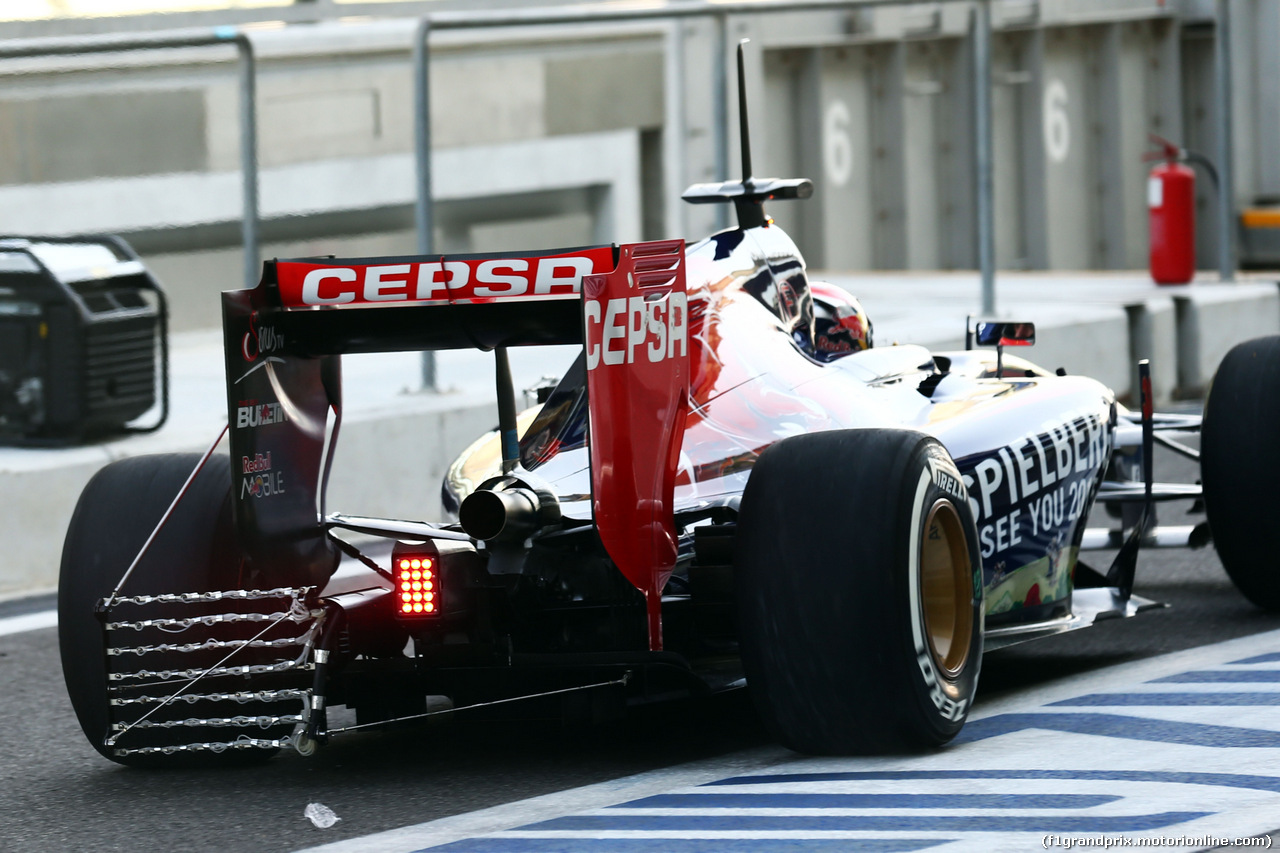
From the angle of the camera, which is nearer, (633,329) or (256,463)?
(633,329)

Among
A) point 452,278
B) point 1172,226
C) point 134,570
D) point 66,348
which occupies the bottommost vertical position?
point 134,570

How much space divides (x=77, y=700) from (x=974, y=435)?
239 centimetres

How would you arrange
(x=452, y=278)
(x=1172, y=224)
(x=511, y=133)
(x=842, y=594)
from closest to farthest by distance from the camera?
(x=842, y=594)
(x=452, y=278)
(x=511, y=133)
(x=1172, y=224)

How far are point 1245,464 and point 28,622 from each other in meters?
4.21

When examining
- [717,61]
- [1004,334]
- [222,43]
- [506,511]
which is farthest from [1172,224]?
[506,511]

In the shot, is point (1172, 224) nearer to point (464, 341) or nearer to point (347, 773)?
point (464, 341)

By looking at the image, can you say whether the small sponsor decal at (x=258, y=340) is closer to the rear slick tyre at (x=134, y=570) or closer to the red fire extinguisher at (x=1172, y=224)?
the rear slick tyre at (x=134, y=570)

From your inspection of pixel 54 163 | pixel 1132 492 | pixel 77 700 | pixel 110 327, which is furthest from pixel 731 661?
pixel 54 163

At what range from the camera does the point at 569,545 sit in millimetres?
4941

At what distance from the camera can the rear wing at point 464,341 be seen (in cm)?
473

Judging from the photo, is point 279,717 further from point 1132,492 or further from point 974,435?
point 1132,492

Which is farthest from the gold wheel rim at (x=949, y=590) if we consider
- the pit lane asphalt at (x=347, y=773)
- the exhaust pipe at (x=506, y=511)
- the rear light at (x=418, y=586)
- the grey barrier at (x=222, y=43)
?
the grey barrier at (x=222, y=43)

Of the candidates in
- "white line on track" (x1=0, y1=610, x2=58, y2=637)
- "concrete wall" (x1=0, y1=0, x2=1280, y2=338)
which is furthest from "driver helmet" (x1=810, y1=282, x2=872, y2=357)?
"concrete wall" (x1=0, y1=0, x2=1280, y2=338)

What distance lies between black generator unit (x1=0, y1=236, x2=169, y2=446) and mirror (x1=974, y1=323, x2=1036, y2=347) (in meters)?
4.00
